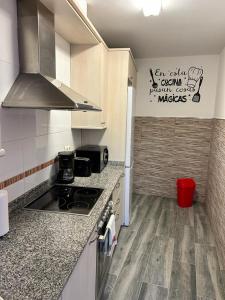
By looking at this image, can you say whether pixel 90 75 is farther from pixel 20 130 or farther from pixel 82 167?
pixel 20 130

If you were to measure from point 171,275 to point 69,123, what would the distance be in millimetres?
1817

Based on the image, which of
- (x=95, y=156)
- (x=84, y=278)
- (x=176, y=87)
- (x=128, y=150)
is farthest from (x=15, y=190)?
(x=176, y=87)

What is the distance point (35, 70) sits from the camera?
1.40m

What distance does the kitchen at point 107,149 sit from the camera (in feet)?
4.05

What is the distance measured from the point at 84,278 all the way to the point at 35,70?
1268 millimetres

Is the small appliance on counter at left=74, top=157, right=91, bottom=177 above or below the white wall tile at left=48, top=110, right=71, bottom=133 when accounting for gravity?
below

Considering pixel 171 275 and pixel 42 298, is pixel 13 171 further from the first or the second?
pixel 171 275

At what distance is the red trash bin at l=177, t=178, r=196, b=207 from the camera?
351cm

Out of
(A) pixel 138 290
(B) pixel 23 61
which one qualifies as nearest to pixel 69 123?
(B) pixel 23 61

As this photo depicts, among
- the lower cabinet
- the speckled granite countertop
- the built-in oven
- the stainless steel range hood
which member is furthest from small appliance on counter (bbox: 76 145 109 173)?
the lower cabinet

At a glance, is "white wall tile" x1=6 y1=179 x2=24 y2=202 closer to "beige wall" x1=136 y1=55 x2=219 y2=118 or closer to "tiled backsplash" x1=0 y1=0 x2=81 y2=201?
"tiled backsplash" x1=0 y1=0 x2=81 y2=201

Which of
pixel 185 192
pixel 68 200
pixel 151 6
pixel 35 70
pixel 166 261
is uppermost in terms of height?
pixel 151 6

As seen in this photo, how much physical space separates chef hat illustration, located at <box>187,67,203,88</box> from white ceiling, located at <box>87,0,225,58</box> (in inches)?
10.0

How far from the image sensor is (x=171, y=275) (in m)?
2.07
